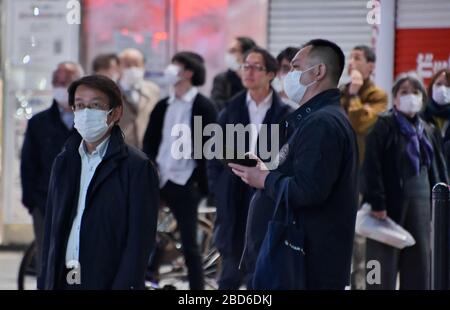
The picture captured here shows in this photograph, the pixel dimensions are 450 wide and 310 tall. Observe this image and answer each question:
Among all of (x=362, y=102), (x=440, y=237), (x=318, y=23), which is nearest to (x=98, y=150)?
(x=440, y=237)

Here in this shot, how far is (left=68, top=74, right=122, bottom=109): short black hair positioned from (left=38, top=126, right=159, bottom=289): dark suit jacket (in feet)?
0.99

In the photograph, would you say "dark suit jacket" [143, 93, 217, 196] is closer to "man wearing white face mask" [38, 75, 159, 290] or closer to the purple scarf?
the purple scarf

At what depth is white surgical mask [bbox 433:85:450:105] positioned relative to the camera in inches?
335

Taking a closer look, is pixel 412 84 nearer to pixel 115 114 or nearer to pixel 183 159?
pixel 183 159

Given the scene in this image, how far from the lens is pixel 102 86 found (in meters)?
6.50

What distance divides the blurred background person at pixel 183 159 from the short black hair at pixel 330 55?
387 centimetres

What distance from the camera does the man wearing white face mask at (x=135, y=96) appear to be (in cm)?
1161

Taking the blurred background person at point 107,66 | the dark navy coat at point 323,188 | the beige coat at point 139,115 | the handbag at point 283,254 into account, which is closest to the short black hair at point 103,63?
the blurred background person at point 107,66

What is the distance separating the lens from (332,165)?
6.05m

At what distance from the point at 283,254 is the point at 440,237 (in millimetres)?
1083

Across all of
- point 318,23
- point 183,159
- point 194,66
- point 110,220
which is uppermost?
point 318,23

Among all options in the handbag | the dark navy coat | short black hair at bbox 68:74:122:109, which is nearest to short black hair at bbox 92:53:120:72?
short black hair at bbox 68:74:122:109
